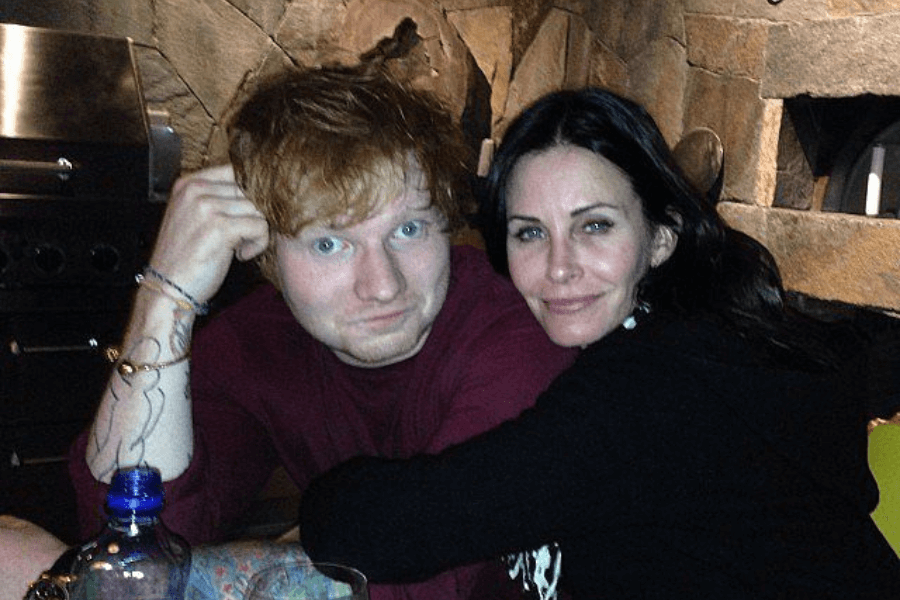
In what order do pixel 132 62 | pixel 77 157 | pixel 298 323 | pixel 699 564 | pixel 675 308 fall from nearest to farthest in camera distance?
1. pixel 699 564
2. pixel 675 308
3. pixel 298 323
4. pixel 77 157
5. pixel 132 62

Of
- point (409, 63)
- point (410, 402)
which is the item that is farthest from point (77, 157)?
point (410, 402)

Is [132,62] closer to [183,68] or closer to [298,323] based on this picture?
[183,68]

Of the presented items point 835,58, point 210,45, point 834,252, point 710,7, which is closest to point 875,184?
point 834,252

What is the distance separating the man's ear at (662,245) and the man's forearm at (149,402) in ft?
2.19

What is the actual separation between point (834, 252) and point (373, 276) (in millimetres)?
1831

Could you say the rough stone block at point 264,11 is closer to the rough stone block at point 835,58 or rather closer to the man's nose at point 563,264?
the rough stone block at point 835,58

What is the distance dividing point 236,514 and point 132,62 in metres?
1.78

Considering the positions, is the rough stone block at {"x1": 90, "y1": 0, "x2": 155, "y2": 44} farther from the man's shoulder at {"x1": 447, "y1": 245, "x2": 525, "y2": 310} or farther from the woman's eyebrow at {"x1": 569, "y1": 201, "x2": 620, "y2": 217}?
the woman's eyebrow at {"x1": 569, "y1": 201, "x2": 620, "y2": 217}

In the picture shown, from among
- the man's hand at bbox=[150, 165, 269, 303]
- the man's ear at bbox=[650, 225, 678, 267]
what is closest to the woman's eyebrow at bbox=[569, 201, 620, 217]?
the man's ear at bbox=[650, 225, 678, 267]

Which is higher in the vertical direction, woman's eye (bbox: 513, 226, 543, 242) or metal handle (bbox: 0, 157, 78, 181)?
woman's eye (bbox: 513, 226, 543, 242)

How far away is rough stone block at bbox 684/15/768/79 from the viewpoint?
2898 millimetres

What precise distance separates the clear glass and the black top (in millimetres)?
280

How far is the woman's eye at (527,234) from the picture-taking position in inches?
52.6

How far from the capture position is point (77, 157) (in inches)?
97.0
